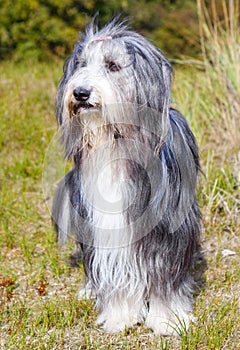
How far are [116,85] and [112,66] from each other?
125 mm

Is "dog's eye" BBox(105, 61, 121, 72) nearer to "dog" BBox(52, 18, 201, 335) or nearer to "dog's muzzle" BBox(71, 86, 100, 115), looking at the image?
"dog" BBox(52, 18, 201, 335)

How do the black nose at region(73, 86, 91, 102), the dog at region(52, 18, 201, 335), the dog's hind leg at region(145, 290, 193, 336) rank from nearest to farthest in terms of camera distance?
the black nose at region(73, 86, 91, 102)
the dog at region(52, 18, 201, 335)
the dog's hind leg at region(145, 290, 193, 336)

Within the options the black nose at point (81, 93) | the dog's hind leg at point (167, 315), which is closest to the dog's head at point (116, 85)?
the black nose at point (81, 93)

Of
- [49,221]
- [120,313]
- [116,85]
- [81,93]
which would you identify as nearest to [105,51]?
[116,85]

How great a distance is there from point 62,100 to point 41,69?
527cm

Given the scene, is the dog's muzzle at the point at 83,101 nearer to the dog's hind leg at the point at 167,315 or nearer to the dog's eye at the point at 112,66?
the dog's eye at the point at 112,66

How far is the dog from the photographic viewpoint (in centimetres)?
295

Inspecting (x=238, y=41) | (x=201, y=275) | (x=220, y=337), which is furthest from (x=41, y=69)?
(x=220, y=337)

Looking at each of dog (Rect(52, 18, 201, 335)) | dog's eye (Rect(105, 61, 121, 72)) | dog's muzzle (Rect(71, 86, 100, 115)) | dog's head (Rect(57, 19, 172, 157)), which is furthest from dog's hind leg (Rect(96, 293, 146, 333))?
dog's eye (Rect(105, 61, 121, 72))

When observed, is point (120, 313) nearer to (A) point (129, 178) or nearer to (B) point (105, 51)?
(A) point (129, 178)

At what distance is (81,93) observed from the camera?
2832 mm

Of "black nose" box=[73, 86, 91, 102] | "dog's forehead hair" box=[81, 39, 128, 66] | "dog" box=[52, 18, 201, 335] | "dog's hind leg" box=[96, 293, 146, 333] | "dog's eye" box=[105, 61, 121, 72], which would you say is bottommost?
"dog's hind leg" box=[96, 293, 146, 333]

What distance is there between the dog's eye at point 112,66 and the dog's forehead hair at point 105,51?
0.02m

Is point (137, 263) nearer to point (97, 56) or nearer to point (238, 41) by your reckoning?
point (97, 56)
